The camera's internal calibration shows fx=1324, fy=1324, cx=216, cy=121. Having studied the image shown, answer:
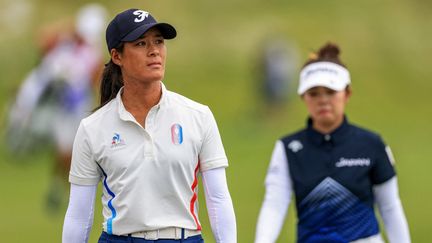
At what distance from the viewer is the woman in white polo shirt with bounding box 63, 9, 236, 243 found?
5938mm

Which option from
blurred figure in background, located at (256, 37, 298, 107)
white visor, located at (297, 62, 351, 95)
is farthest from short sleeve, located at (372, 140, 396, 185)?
blurred figure in background, located at (256, 37, 298, 107)

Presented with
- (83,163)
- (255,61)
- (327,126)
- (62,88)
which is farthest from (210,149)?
(255,61)

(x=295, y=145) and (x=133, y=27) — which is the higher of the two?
(x=133, y=27)

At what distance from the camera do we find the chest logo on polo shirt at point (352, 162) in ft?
24.5

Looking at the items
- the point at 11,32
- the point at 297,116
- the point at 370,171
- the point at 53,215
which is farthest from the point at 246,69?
the point at 370,171

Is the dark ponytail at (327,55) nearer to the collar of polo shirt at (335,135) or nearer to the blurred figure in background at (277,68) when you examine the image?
the collar of polo shirt at (335,135)

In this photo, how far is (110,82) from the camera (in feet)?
20.8

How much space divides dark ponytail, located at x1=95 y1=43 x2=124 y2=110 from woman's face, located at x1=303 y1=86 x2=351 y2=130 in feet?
5.42

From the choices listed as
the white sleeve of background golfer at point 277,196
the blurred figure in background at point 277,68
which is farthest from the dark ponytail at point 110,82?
the blurred figure in background at point 277,68

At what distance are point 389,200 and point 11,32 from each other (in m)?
20.1

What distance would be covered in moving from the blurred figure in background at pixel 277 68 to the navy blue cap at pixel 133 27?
2099 cm

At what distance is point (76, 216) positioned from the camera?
6.20m

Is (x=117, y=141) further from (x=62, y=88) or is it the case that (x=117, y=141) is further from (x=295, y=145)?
(x=62, y=88)

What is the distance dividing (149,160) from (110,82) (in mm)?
590
